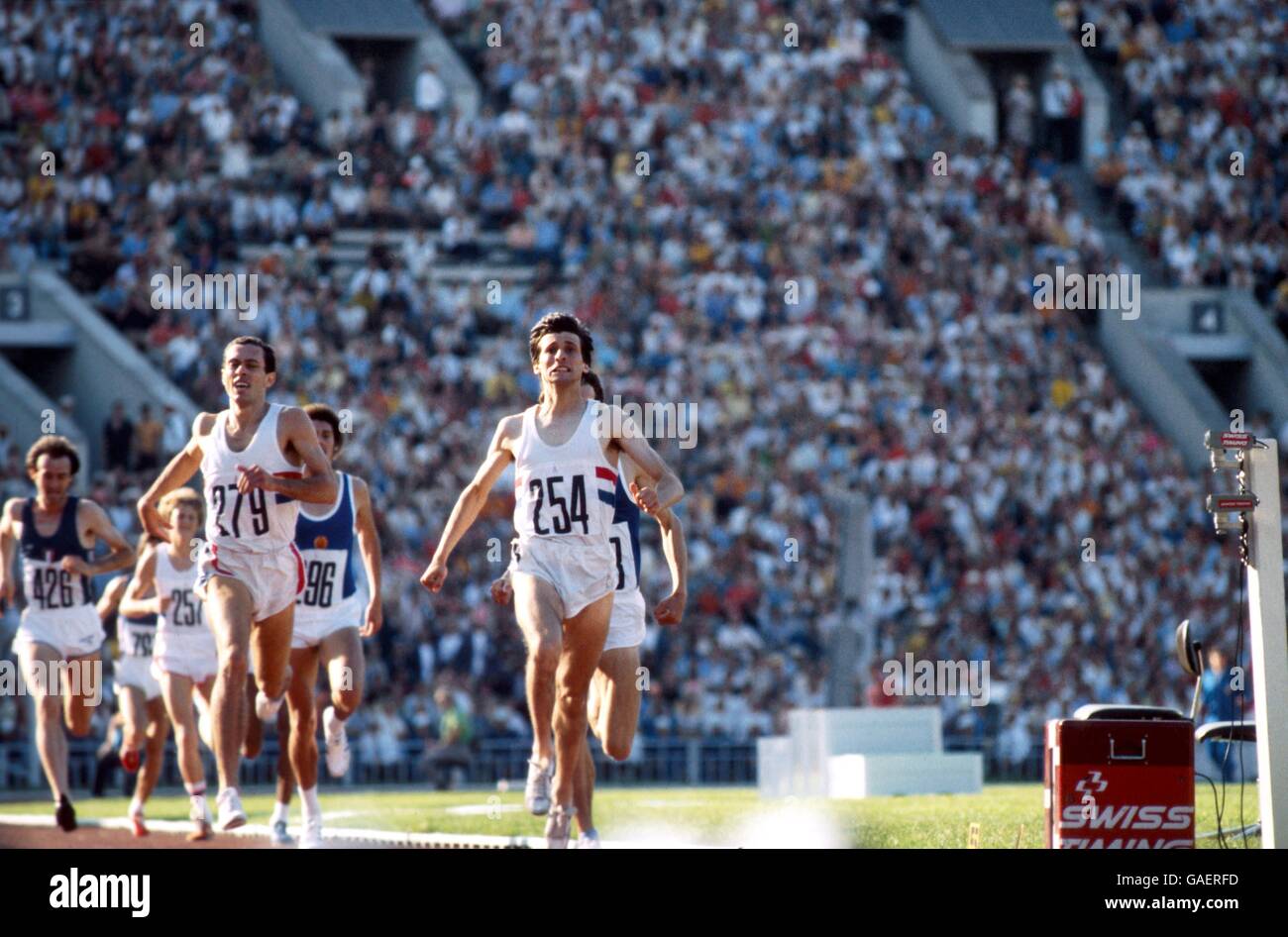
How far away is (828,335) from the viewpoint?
101 ft

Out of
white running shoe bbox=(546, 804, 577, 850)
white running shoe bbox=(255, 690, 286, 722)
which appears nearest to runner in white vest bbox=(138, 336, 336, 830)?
white running shoe bbox=(255, 690, 286, 722)

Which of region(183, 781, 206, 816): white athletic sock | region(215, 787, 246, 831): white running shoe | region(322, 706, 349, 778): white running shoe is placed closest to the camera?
region(215, 787, 246, 831): white running shoe

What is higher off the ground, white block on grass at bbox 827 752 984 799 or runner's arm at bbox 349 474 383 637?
runner's arm at bbox 349 474 383 637

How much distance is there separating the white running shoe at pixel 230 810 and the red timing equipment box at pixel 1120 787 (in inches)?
158

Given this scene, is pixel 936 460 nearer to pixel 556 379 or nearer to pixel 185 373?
pixel 185 373

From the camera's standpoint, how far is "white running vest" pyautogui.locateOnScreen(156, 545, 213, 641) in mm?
15180

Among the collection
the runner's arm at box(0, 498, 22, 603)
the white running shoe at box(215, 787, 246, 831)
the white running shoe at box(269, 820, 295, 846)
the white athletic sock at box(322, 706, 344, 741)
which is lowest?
the white running shoe at box(269, 820, 295, 846)

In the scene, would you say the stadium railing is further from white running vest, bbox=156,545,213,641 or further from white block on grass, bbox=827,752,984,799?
white running vest, bbox=156,545,213,641

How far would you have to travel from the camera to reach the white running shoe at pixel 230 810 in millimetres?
11570

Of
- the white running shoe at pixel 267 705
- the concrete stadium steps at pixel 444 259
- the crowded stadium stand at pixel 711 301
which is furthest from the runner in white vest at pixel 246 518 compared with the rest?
the concrete stadium steps at pixel 444 259

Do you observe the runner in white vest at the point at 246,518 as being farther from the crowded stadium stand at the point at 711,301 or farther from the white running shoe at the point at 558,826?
the crowded stadium stand at the point at 711,301

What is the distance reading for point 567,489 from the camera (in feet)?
37.8

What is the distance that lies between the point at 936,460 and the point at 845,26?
8405 millimetres
